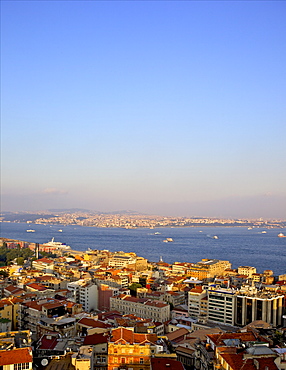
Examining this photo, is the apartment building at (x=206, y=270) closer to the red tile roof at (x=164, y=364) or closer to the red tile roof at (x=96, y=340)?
the red tile roof at (x=96, y=340)

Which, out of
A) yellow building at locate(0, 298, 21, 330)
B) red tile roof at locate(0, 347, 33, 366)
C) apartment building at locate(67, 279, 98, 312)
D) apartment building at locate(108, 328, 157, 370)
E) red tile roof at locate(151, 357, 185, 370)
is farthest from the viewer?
apartment building at locate(67, 279, 98, 312)

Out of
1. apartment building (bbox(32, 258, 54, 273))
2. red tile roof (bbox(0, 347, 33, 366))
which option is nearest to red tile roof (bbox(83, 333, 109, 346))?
red tile roof (bbox(0, 347, 33, 366))

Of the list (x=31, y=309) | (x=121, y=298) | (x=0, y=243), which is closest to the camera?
(x=31, y=309)

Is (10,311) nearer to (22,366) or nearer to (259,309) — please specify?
(22,366)

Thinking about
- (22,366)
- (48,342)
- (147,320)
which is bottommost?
(147,320)

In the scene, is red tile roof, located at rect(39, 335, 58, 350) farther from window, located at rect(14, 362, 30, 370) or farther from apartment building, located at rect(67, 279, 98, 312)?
apartment building, located at rect(67, 279, 98, 312)

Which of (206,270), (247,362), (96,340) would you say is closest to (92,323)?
(96,340)

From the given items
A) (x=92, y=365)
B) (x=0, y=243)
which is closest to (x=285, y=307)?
(x=92, y=365)

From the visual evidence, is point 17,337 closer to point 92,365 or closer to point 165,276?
point 92,365
